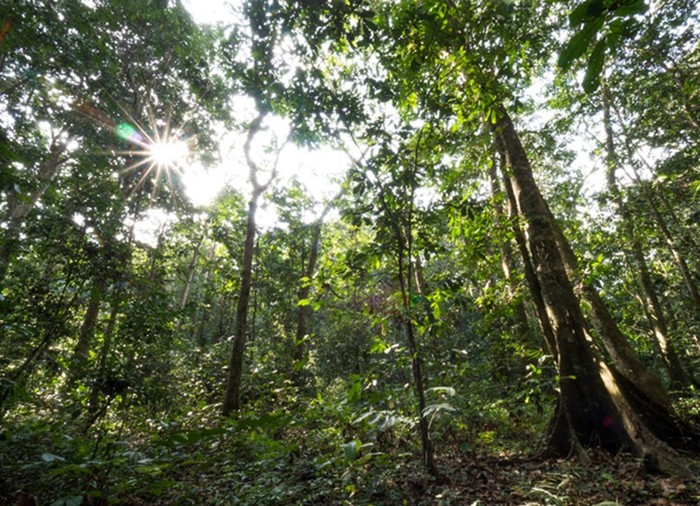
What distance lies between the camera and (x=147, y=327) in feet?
20.4

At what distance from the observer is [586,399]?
4.39m

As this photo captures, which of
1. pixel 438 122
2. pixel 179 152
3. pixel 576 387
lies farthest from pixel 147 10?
pixel 576 387

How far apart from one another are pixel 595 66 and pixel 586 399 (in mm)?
4580

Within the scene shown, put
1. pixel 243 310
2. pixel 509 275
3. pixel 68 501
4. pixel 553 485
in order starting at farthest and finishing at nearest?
pixel 243 310 < pixel 509 275 < pixel 553 485 < pixel 68 501

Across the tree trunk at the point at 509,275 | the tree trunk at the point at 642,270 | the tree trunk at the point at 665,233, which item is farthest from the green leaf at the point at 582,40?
the tree trunk at the point at 665,233

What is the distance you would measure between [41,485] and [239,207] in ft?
42.8

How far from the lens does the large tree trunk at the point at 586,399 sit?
4.02 metres

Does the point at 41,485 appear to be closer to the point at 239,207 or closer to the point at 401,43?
the point at 401,43

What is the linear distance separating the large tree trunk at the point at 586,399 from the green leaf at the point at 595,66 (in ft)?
10.0

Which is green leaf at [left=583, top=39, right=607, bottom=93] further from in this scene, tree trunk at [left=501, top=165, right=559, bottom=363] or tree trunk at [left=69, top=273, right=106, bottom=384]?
tree trunk at [left=69, top=273, right=106, bottom=384]

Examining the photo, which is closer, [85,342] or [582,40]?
[582,40]

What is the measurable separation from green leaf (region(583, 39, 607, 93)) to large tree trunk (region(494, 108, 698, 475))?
3.05 m

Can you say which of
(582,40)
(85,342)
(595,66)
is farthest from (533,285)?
(85,342)

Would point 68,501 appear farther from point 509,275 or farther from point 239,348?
point 239,348
